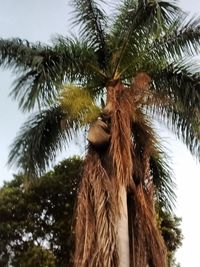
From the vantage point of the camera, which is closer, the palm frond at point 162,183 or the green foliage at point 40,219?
the palm frond at point 162,183

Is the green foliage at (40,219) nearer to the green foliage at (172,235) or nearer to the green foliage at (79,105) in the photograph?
the green foliage at (172,235)

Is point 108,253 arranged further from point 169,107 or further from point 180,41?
point 180,41

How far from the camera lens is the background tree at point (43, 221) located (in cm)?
1817

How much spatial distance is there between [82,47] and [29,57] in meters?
1.20

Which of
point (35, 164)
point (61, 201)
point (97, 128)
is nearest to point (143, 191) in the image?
point (97, 128)

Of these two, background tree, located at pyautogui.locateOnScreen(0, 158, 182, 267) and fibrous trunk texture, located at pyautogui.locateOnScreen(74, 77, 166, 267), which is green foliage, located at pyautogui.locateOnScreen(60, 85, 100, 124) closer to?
fibrous trunk texture, located at pyautogui.locateOnScreen(74, 77, 166, 267)

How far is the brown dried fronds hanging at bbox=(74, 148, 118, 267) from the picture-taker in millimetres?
10086

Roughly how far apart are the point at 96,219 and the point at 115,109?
7.30ft

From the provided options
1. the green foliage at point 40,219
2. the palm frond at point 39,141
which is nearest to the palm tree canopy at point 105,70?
the palm frond at point 39,141

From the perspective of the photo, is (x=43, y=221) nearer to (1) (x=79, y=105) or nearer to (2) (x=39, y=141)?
(2) (x=39, y=141)

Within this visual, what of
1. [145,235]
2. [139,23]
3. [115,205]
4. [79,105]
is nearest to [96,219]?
[115,205]

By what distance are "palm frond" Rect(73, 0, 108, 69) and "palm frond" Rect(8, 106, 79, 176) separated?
1.61m

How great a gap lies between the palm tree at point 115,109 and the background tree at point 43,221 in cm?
557

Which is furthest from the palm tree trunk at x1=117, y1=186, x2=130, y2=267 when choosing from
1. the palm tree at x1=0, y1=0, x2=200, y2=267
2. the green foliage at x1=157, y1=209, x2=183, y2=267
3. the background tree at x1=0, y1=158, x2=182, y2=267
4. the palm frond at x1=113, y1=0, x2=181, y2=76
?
the green foliage at x1=157, y1=209, x2=183, y2=267
